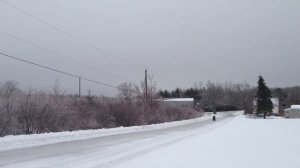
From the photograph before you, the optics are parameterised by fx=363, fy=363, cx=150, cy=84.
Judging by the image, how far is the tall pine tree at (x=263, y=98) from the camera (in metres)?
98.2

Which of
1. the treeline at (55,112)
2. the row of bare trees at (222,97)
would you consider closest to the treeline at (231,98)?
the row of bare trees at (222,97)

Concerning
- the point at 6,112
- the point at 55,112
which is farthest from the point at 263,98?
the point at 6,112

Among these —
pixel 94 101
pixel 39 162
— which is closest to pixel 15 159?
pixel 39 162

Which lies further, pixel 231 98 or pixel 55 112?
pixel 231 98

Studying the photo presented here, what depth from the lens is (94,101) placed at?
38062 mm

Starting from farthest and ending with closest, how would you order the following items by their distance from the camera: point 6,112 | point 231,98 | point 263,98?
point 231,98 → point 263,98 → point 6,112

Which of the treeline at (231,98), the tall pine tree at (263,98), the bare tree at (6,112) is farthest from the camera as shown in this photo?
the treeline at (231,98)

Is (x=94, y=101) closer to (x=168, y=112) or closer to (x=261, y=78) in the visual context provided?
(x=168, y=112)

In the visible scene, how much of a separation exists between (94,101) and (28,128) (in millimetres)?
13155

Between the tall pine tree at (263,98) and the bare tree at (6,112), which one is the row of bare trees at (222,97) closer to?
the tall pine tree at (263,98)

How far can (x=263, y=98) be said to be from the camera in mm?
99125

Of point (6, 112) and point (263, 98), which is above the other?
point (263, 98)

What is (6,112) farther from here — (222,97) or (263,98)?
(222,97)

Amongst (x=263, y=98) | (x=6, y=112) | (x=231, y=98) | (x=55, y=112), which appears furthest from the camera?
(x=231, y=98)
